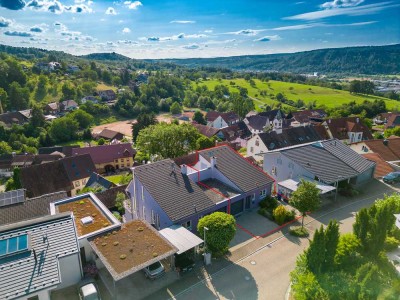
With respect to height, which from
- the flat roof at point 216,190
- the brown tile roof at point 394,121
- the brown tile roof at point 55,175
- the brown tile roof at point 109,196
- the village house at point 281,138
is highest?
the flat roof at point 216,190

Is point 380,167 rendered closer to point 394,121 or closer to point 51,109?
point 394,121

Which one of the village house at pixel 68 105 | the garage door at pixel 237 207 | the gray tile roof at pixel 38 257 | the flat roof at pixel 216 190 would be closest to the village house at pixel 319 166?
the garage door at pixel 237 207

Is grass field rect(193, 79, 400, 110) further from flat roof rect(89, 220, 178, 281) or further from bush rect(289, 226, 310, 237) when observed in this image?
flat roof rect(89, 220, 178, 281)

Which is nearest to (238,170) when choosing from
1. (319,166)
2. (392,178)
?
(319,166)

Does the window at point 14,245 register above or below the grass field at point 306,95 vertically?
above

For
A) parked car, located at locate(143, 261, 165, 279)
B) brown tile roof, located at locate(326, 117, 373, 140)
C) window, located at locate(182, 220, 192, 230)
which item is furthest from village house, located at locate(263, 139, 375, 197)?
brown tile roof, located at locate(326, 117, 373, 140)

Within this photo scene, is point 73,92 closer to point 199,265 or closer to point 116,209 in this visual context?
point 116,209

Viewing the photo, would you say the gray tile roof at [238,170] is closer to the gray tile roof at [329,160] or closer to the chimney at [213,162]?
the chimney at [213,162]
